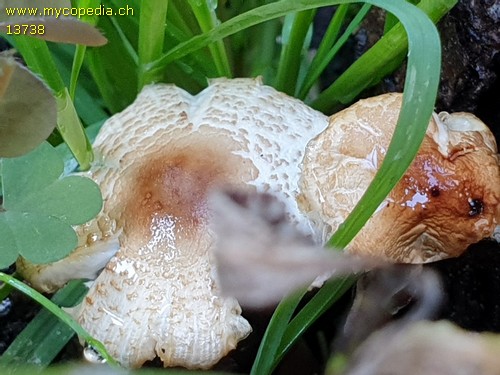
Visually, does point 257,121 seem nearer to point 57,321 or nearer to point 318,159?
point 318,159

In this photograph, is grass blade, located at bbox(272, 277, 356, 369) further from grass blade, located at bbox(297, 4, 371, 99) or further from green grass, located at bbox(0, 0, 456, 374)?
grass blade, located at bbox(297, 4, 371, 99)

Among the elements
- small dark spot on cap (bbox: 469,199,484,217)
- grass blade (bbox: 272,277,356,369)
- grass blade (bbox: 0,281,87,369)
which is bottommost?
grass blade (bbox: 0,281,87,369)

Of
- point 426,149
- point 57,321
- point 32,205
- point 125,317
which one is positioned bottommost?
point 57,321

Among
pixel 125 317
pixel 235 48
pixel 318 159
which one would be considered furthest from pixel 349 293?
pixel 235 48

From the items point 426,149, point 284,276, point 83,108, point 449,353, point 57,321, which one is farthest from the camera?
point 83,108

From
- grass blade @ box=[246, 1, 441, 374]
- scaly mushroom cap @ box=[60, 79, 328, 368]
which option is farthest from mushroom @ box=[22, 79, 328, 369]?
grass blade @ box=[246, 1, 441, 374]

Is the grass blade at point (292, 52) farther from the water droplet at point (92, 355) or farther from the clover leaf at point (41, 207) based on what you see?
the water droplet at point (92, 355)

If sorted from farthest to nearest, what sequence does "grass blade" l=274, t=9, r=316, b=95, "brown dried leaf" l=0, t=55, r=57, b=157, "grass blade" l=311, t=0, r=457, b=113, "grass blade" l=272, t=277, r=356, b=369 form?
"grass blade" l=274, t=9, r=316, b=95, "grass blade" l=311, t=0, r=457, b=113, "grass blade" l=272, t=277, r=356, b=369, "brown dried leaf" l=0, t=55, r=57, b=157

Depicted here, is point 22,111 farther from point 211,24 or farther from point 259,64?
point 259,64
